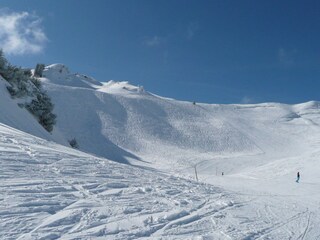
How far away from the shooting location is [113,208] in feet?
28.8

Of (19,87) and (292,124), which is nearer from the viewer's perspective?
(19,87)

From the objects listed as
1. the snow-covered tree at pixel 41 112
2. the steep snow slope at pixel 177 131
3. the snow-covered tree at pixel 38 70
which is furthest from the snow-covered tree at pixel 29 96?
the snow-covered tree at pixel 38 70

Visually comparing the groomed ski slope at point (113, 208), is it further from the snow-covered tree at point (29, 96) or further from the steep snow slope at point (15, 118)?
the snow-covered tree at point (29, 96)

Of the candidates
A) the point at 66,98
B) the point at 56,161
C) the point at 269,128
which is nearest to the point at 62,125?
the point at 66,98

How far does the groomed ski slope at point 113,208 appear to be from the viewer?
23.5 feet

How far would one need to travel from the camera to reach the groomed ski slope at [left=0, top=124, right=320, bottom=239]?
7.17 meters

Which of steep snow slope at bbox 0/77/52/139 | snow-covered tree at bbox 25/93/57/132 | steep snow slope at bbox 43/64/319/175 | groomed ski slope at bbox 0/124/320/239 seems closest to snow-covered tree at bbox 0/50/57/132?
snow-covered tree at bbox 25/93/57/132

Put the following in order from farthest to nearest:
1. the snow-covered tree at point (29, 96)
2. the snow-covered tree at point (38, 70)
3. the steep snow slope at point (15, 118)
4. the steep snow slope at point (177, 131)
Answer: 1. the snow-covered tree at point (38, 70)
2. the steep snow slope at point (177, 131)
3. the snow-covered tree at point (29, 96)
4. the steep snow slope at point (15, 118)

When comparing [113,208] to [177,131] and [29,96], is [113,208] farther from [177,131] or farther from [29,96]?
[177,131]

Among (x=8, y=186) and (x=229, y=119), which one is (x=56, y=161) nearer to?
(x=8, y=186)

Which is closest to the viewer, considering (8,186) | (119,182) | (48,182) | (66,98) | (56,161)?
(8,186)

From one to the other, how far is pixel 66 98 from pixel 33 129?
2051 inches

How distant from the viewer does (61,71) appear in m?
118

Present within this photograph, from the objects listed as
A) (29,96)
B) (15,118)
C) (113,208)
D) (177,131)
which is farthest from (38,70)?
(113,208)
